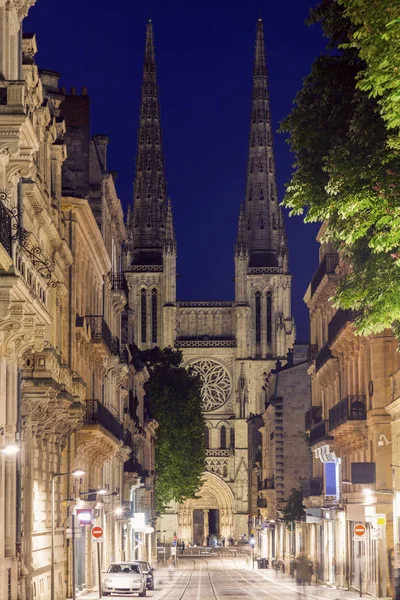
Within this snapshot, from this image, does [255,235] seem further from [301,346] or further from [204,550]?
[301,346]

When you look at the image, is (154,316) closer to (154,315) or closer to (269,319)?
(154,315)

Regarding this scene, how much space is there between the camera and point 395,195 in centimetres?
2059

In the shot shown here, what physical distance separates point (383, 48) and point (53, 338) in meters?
25.8

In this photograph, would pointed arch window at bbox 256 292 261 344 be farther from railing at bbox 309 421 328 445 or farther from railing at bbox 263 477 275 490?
railing at bbox 309 421 328 445

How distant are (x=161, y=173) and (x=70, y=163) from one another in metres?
130

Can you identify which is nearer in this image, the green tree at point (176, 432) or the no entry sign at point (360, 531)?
the no entry sign at point (360, 531)

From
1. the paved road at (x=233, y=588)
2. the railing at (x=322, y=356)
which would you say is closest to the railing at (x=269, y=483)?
the paved road at (x=233, y=588)

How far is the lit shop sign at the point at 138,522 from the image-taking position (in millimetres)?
78812

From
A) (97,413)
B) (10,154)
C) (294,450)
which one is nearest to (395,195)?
(10,154)

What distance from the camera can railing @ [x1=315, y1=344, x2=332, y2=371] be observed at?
63819 mm

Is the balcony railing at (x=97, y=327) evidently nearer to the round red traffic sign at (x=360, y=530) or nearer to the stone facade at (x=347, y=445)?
the stone facade at (x=347, y=445)

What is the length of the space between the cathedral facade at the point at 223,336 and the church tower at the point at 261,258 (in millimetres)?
126

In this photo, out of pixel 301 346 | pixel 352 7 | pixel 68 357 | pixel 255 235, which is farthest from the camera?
pixel 255 235

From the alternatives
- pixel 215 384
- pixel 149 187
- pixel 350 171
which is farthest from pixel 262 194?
pixel 350 171
